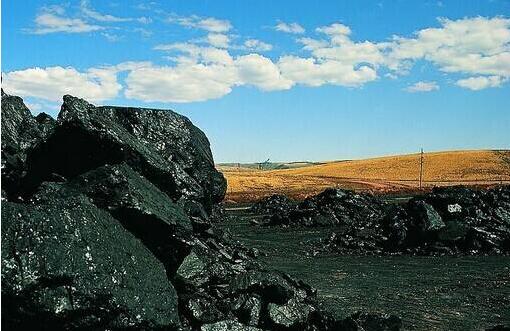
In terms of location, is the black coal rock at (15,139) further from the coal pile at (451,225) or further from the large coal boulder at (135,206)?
the coal pile at (451,225)

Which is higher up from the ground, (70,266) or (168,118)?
(168,118)

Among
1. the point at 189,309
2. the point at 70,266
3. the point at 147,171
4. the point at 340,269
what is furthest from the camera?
the point at 340,269

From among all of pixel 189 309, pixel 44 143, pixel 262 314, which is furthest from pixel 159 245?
pixel 44 143

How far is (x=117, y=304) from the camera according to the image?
7.95 meters

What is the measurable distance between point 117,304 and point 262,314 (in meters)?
3.10

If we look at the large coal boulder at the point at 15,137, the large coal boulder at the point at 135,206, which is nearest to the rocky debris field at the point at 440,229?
the large coal boulder at the point at 15,137

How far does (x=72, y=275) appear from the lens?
7.70 metres

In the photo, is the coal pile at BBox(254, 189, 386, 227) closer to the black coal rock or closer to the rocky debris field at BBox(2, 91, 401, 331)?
the rocky debris field at BBox(2, 91, 401, 331)

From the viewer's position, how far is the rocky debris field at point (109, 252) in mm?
7598

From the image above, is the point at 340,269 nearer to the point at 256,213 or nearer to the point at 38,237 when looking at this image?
the point at 38,237

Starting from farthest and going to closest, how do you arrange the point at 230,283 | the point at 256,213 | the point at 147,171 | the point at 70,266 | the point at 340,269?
the point at 256,213, the point at 340,269, the point at 147,171, the point at 230,283, the point at 70,266

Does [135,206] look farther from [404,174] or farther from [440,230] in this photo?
[404,174]

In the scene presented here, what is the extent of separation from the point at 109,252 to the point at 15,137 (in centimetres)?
644

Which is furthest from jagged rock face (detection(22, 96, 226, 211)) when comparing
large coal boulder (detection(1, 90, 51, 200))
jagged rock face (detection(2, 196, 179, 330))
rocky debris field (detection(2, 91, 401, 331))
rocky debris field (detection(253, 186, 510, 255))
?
rocky debris field (detection(253, 186, 510, 255))
